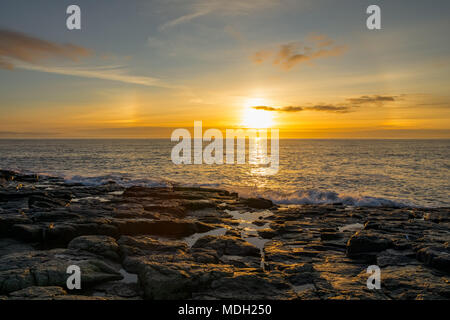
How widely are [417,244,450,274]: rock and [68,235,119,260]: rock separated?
9.92 meters

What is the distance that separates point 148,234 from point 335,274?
7.96 metres

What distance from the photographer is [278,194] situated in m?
26.4

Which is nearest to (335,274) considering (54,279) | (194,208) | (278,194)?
(54,279)

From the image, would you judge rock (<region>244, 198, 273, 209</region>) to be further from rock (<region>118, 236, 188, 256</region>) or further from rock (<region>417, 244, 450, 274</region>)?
rock (<region>417, 244, 450, 274</region>)

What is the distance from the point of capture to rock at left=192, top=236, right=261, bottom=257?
10218 mm

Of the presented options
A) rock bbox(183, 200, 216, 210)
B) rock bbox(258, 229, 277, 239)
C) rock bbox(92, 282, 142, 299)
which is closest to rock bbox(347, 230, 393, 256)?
rock bbox(258, 229, 277, 239)

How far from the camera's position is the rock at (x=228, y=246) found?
33.5 ft

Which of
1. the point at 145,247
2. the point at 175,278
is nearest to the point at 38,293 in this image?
the point at 175,278

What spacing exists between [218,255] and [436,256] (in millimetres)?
6844

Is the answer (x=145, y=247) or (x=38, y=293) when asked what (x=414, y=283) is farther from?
(x=38, y=293)

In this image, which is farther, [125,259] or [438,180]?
[438,180]

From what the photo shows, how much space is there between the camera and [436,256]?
28.1 ft
